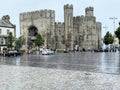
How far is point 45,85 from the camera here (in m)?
13.6

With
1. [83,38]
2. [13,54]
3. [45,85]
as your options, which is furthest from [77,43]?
[45,85]

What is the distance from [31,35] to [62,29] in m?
11.3

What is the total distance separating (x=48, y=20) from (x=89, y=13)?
1861 cm

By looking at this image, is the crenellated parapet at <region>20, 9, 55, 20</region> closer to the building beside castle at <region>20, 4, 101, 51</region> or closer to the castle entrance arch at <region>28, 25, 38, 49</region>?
the building beside castle at <region>20, 4, 101, 51</region>

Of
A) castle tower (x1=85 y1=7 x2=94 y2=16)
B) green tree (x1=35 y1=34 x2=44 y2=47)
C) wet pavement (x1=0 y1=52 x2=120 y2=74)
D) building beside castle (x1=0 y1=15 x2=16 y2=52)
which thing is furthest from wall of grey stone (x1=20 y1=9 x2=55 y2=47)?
wet pavement (x1=0 y1=52 x2=120 y2=74)

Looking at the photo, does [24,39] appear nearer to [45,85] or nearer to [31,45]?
[31,45]

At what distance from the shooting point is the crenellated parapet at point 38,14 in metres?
107

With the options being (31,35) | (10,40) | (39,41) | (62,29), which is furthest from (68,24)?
(10,40)

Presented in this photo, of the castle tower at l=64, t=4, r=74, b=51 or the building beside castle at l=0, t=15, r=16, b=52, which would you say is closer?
the building beside castle at l=0, t=15, r=16, b=52

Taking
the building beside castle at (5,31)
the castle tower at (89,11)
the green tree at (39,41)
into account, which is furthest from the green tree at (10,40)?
the castle tower at (89,11)

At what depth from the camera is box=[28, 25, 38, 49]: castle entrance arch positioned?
11044 cm

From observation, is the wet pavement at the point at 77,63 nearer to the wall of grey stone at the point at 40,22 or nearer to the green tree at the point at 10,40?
the green tree at the point at 10,40

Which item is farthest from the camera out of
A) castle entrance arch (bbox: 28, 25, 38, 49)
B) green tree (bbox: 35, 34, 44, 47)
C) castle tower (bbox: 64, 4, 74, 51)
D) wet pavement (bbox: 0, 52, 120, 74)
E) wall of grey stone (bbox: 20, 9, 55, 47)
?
castle entrance arch (bbox: 28, 25, 38, 49)

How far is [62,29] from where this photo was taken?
110750 mm
